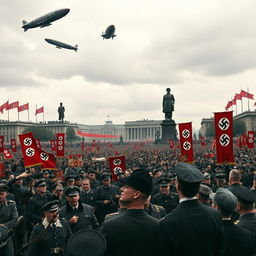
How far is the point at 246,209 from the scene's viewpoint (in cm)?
402

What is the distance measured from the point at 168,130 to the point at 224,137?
38908 millimetres

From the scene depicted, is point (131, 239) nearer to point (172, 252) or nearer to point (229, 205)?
point (172, 252)

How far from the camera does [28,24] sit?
5272cm

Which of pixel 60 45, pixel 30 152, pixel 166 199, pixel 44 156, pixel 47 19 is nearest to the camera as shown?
pixel 166 199

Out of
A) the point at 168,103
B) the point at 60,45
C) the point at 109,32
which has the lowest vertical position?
the point at 168,103

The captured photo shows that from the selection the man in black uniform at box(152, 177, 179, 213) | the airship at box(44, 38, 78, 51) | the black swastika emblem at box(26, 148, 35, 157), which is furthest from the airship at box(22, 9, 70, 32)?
the man in black uniform at box(152, 177, 179, 213)

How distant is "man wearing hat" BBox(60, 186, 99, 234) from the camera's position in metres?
5.79

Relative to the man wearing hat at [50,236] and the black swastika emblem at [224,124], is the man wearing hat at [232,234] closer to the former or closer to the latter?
the man wearing hat at [50,236]

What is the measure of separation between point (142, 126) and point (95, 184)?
500 feet

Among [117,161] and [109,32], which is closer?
[117,161]

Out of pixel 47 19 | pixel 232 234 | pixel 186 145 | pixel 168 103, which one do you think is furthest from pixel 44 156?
pixel 47 19

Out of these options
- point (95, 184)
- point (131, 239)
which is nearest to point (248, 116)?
point (95, 184)

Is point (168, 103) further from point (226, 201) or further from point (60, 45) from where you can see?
point (226, 201)

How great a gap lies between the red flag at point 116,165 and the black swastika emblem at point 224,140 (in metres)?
4.00
